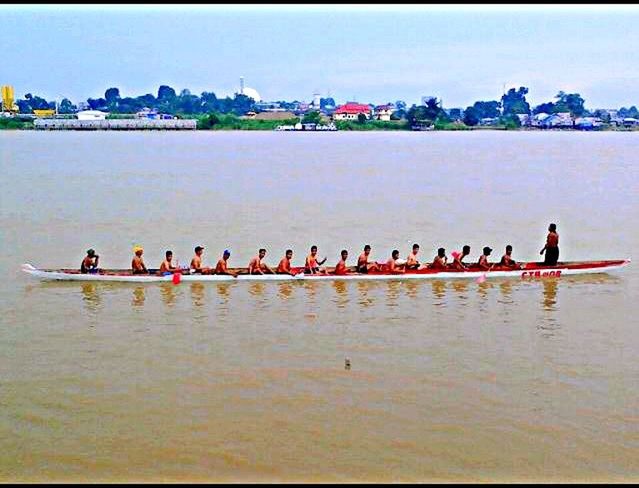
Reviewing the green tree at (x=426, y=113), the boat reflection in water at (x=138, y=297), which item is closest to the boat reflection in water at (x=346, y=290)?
the boat reflection in water at (x=138, y=297)

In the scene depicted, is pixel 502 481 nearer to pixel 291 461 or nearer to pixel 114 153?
pixel 291 461

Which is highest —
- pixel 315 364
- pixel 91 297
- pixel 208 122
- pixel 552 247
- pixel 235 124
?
pixel 208 122

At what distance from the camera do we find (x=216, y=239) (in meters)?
27.1

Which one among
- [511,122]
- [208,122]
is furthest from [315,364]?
[511,122]

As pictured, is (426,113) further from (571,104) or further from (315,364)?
(315,364)

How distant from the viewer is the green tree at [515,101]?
194 metres

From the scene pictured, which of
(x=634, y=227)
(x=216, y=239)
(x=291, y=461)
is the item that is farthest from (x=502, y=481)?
(x=634, y=227)

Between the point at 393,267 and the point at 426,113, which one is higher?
the point at 426,113

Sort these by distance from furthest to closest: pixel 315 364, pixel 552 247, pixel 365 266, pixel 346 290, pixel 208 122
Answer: pixel 208 122 < pixel 552 247 < pixel 365 266 < pixel 346 290 < pixel 315 364

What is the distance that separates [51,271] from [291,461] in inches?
445

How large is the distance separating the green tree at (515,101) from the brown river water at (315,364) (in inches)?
6694

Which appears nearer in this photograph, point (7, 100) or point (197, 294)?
point (197, 294)

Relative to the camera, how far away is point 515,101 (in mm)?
197625

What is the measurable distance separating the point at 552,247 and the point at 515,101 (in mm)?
185151
